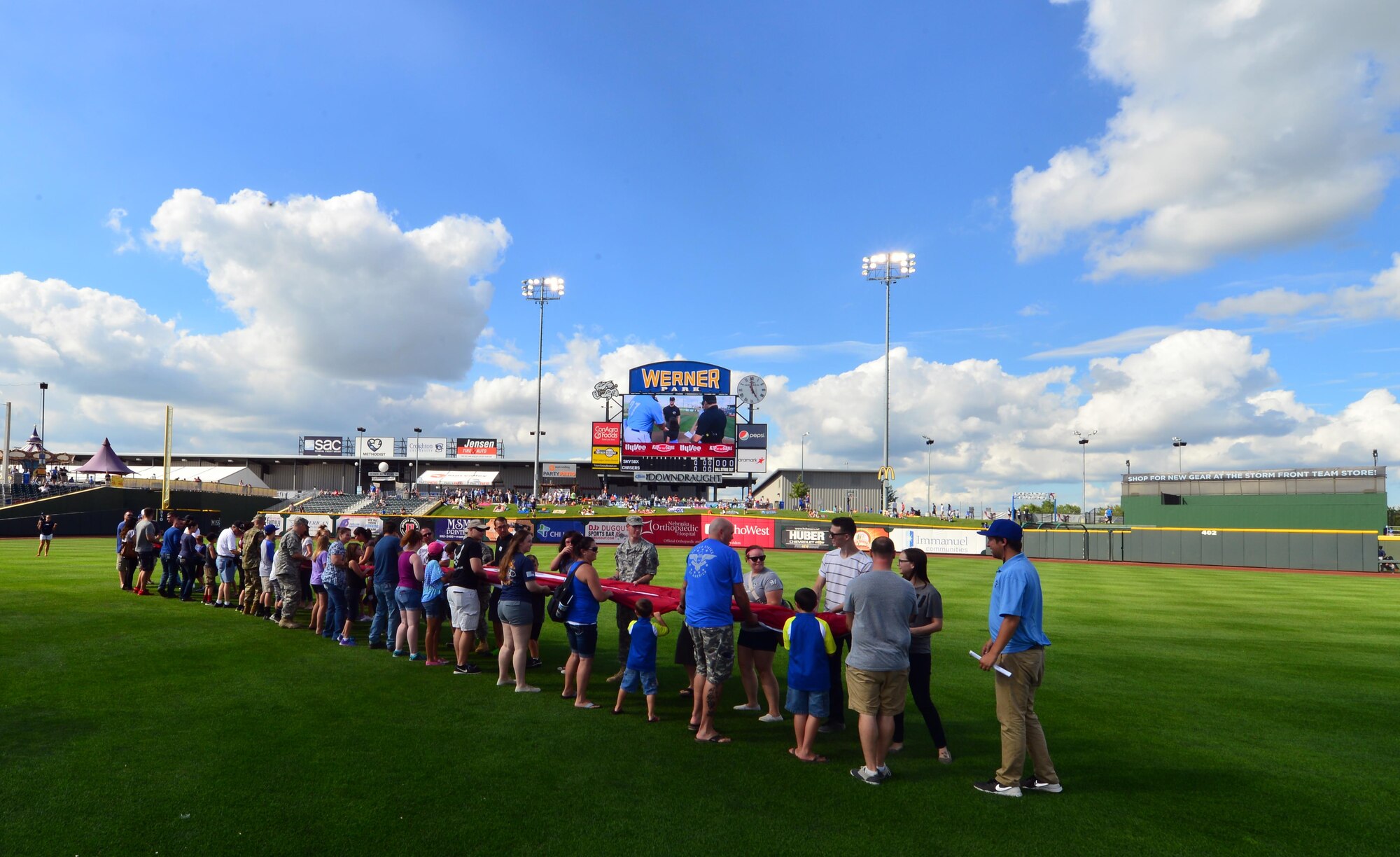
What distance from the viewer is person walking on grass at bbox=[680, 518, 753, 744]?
6598mm

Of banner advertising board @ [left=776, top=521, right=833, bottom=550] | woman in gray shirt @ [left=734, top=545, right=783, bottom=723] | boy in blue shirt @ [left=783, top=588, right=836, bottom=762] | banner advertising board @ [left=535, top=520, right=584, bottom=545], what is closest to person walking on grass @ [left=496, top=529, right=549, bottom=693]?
woman in gray shirt @ [left=734, top=545, right=783, bottom=723]

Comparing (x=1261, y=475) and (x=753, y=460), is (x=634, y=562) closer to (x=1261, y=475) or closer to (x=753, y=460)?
(x=753, y=460)

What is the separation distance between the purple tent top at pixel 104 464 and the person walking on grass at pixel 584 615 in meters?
48.6

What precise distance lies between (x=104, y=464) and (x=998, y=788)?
53.8 metres

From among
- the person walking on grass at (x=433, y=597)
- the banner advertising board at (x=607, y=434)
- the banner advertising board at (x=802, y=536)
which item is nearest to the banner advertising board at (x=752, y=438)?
the banner advertising board at (x=607, y=434)

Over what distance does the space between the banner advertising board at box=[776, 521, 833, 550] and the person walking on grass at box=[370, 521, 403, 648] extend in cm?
3119

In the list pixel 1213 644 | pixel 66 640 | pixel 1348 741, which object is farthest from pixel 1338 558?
pixel 66 640

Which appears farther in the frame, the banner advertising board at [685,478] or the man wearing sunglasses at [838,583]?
the banner advertising board at [685,478]

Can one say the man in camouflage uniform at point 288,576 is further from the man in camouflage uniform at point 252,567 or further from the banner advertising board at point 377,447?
the banner advertising board at point 377,447

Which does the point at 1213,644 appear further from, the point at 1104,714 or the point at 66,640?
the point at 66,640

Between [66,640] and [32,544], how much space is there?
2975 cm

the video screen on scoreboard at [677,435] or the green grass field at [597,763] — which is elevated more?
the video screen on scoreboard at [677,435]

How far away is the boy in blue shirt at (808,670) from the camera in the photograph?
6273 mm

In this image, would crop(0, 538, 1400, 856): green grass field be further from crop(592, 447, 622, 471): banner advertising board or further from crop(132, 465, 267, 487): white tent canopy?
crop(132, 465, 267, 487): white tent canopy
